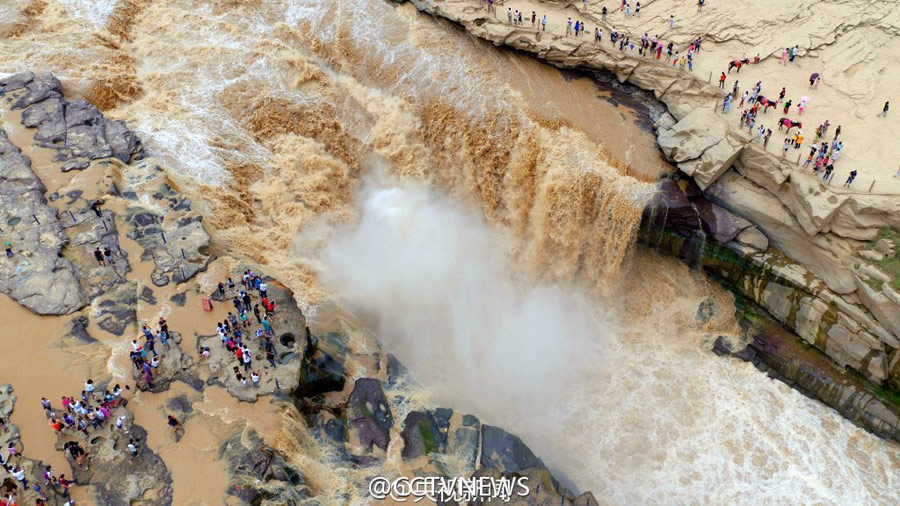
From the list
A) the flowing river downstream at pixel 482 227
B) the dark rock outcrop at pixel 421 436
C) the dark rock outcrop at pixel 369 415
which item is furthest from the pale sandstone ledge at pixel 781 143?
the dark rock outcrop at pixel 369 415

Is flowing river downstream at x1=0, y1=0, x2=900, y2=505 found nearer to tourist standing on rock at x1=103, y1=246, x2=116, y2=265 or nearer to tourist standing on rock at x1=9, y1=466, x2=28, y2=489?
tourist standing on rock at x1=103, y1=246, x2=116, y2=265

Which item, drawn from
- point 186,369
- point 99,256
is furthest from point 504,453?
point 99,256

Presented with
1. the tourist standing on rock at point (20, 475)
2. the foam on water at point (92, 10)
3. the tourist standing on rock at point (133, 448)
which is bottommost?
the tourist standing on rock at point (20, 475)

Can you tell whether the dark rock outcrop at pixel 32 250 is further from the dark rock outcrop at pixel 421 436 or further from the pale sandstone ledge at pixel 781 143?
the pale sandstone ledge at pixel 781 143

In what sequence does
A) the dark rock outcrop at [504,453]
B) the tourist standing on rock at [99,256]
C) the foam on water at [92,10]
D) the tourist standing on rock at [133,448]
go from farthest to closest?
the foam on water at [92,10] → the tourist standing on rock at [99,256] → the dark rock outcrop at [504,453] → the tourist standing on rock at [133,448]

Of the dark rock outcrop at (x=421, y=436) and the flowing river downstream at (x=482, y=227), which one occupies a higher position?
the flowing river downstream at (x=482, y=227)
